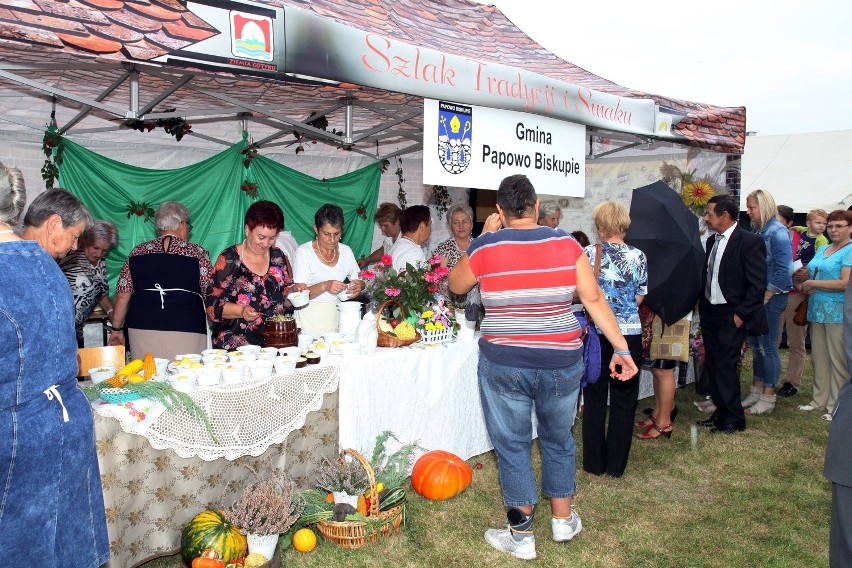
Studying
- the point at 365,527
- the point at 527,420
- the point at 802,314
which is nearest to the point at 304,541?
the point at 365,527

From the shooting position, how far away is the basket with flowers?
385cm

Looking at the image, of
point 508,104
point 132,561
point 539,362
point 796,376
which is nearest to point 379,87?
point 508,104

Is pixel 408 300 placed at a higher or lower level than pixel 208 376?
higher

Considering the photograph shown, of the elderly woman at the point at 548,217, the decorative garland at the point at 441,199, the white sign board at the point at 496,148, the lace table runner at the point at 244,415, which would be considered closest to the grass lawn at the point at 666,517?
the lace table runner at the point at 244,415

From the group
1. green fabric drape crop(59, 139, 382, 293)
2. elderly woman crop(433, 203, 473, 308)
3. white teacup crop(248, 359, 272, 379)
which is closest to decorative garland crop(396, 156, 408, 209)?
green fabric drape crop(59, 139, 382, 293)

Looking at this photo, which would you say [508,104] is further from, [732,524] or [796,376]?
[796,376]

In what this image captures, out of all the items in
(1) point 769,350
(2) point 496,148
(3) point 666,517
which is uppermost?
(2) point 496,148

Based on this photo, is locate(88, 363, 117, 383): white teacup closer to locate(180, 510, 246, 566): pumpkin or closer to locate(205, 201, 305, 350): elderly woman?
locate(180, 510, 246, 566): pumpkin

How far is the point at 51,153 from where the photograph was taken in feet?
17.0

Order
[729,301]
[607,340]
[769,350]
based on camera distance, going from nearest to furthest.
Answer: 1. [607,340]
2. [729,301]
3. [769,350]

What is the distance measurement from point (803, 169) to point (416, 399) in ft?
44.6

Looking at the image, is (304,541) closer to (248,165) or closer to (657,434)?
(657,434)

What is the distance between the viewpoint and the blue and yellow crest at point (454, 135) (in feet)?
12.8

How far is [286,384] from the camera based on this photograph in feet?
10.2
